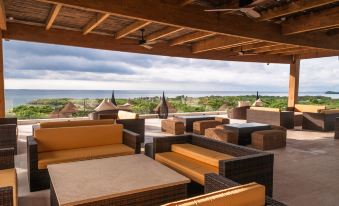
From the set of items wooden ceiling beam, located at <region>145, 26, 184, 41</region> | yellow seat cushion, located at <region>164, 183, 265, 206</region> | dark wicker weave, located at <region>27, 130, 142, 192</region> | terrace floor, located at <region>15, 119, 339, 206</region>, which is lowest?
terrace floor, located at <region>15, 119, 339, 206</region>

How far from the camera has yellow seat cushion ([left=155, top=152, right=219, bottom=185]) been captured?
2.99 m

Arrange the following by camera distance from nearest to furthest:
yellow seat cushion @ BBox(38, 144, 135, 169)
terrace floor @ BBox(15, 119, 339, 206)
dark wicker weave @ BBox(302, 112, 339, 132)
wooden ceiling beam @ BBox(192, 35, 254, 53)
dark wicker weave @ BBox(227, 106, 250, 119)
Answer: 1. terrace floor @ BBox(15, 119, 339, 206)
2. yellow seat cushion @ BBox(38, 144, 135, 169)
3. wooden ceiling beam @ BBox(192, 35, 254, 53)
4. dark wicker weave @ BBox(302, 112, 339, 132)
5. dark wicker weave @ BBox(227, 106, 250, 119)

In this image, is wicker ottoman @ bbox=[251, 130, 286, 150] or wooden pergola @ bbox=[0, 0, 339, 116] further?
wicker ottoman @ bbox=[251, 130, 286, 150]

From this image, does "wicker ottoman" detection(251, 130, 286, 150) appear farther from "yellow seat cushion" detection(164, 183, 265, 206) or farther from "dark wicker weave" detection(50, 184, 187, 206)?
"yellow seat cushion" detection(164, 183, 265, 206)

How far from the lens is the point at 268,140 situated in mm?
5785

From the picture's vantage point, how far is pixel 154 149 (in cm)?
396

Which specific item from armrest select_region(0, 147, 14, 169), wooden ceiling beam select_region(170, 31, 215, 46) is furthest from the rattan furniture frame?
armrest select_region(0, 147, 14, 169)

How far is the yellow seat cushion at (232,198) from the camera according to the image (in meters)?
1.36

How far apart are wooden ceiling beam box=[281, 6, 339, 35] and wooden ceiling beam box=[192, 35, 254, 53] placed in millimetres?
1018

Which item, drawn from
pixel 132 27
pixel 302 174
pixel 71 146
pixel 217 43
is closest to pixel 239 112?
pixel 217 43

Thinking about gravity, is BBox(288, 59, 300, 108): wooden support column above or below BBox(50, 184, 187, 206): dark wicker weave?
above

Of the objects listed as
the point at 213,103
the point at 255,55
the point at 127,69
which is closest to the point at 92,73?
the point at 127,69

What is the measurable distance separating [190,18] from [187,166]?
299 centimetres

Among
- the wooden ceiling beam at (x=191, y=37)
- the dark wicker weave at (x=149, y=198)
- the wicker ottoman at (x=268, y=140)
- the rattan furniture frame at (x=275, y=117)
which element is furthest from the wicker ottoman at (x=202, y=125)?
the dark wicker weave at (x=149, y=198)
